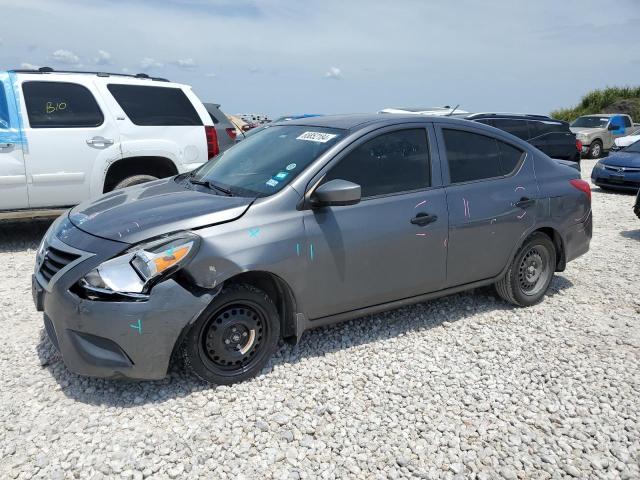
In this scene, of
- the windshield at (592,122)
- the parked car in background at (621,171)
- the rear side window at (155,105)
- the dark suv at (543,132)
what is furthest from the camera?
the windshield at (592,122)

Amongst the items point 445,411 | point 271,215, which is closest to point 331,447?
point 445,411

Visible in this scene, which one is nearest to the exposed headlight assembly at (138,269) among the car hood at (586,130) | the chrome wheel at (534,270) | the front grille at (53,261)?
the front grille at (53,261)

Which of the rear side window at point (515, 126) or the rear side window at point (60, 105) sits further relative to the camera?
the rear side window at point (515, 126)

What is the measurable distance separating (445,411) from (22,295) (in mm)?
3922

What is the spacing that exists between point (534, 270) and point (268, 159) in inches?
102

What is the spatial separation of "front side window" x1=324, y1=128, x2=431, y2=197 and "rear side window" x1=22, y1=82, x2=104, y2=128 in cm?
413

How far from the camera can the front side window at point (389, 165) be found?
149 inches

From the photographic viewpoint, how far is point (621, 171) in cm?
1160

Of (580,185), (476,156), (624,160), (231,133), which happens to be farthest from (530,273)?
(624,160)

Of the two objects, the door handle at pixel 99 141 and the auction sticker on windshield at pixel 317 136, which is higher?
the auction sticker on windshield at pixel 317 136

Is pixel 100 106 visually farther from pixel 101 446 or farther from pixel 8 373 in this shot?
pixel 101 446

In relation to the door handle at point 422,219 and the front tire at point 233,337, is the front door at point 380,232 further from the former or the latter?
the front tire at point 233,337

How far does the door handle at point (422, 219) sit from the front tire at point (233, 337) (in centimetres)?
122

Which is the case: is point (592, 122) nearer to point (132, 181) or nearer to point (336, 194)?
point (132, 181)
